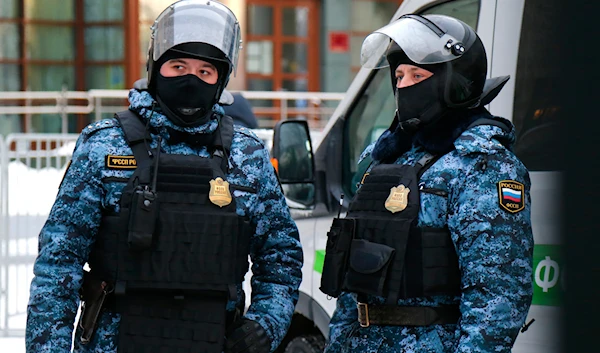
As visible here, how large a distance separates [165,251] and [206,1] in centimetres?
82

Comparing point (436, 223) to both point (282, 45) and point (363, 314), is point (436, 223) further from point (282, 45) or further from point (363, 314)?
point (282, 45)

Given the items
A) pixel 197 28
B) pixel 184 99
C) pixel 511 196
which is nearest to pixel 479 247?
pixel 511 196

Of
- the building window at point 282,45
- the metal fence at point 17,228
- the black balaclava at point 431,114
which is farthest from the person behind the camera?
the building window at point 282,45

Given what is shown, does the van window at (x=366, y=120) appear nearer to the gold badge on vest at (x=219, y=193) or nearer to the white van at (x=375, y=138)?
the white van at (x=375, y=138)

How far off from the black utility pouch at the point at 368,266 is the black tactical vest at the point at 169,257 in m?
0.33

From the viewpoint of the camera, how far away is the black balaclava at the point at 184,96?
2885mm

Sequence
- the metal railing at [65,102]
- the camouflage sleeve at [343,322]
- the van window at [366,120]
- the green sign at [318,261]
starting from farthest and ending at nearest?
the metal railing at [65,102] < the green sign at [318,261] < the van window at [366,120] < the camouflage sleeve at [343,322]

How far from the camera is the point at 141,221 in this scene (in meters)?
2.72

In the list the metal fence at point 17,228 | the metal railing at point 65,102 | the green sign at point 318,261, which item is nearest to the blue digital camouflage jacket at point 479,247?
the green sign at point 318,261

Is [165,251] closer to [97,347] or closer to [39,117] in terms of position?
[97,347]

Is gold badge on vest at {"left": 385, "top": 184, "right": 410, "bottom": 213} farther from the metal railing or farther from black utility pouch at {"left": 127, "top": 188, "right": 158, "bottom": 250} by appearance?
the metal railing

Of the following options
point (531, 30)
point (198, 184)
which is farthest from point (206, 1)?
point (531, 30)

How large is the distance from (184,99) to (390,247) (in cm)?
74

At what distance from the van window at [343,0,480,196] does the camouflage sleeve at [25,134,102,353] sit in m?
Result: 1.33
